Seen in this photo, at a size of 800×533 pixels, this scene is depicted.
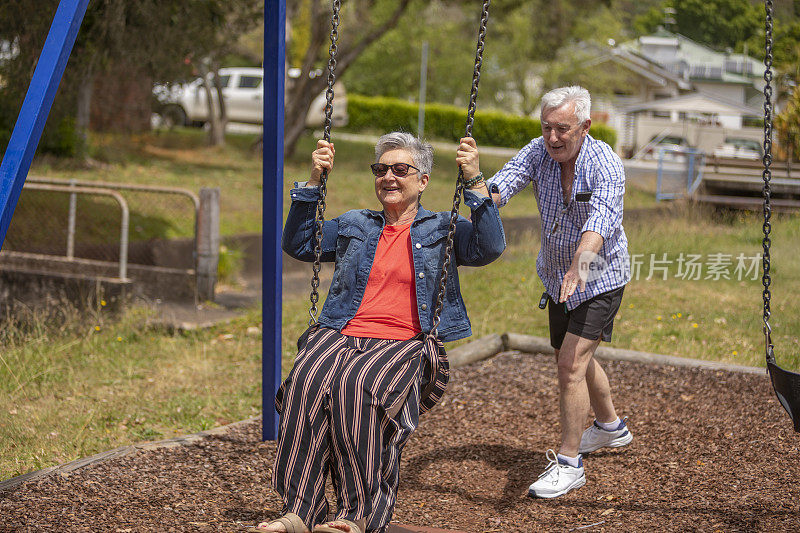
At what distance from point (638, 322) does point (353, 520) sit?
189 inches

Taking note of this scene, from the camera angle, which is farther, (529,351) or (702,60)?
(702,60)

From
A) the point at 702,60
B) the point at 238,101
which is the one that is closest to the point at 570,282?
the point at 702,60

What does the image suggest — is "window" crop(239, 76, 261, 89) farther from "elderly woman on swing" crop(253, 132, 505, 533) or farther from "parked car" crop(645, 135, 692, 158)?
"elderly woman on swing" crop(253, 132, 505, 533)

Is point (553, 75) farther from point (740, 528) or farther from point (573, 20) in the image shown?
→ point (740, 528)

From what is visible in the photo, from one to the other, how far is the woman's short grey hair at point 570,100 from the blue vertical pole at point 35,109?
1.80 meters

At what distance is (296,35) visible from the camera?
27.9 metres

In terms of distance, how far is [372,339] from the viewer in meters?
3.21

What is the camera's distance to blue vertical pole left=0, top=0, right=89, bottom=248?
Answer: 10.5ft

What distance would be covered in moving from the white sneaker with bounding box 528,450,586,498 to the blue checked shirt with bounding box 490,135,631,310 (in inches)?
28.1

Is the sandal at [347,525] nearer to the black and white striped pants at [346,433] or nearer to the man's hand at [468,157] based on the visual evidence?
the black and white striped pants at [346,433]

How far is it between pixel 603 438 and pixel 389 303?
5.52ft

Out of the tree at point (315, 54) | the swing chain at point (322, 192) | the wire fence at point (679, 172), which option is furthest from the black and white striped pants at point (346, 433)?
the tree at point (315, 54)

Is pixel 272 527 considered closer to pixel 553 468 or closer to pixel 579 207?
pixel 553 468

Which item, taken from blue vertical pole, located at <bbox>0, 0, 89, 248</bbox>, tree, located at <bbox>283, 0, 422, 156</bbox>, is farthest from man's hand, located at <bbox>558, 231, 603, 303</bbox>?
tree, located at <bbox>283, 0, 422, 156</bbox>
